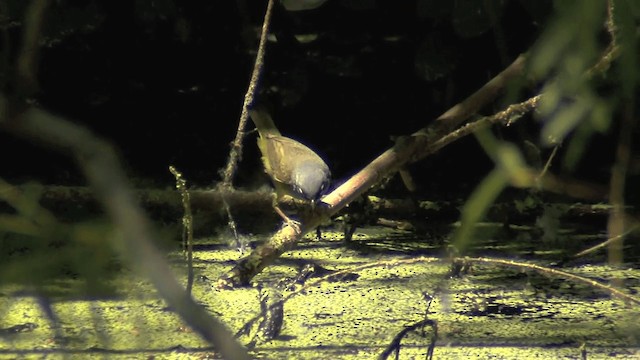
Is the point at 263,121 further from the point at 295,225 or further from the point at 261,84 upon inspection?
the point at 295,225

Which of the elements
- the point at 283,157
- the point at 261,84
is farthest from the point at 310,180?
the point at 261,84

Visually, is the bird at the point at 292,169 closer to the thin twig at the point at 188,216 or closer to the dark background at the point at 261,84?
the dark background at the point at 261,84

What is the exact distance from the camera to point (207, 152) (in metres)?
3.31

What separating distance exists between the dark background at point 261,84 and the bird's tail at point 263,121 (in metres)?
0.10

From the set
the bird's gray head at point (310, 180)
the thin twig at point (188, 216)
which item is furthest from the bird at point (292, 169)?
the thin twig at point (188, 216)

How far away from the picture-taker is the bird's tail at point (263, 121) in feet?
9.29

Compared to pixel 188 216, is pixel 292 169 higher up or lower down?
higher up

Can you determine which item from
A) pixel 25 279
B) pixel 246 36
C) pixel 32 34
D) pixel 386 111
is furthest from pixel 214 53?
pixel 32 34

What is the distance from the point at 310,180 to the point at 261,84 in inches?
33.5

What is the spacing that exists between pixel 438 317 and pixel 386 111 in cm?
123

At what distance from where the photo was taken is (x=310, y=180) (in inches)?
90.4

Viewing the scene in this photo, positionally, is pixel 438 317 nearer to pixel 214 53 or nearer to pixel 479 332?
pixel 479 332

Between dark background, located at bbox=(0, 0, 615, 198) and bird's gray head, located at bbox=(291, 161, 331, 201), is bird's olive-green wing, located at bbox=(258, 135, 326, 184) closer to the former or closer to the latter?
bird's gray head, located at bbox=(291, 161, 331, 201)

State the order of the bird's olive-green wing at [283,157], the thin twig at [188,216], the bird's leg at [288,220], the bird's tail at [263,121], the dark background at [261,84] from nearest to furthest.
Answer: the thin twig at [188,216], the bird's leg at [288,220], the bird's olive-green wing at [283,157], the bird's tail at [263,121], the dark background at [261,84]
